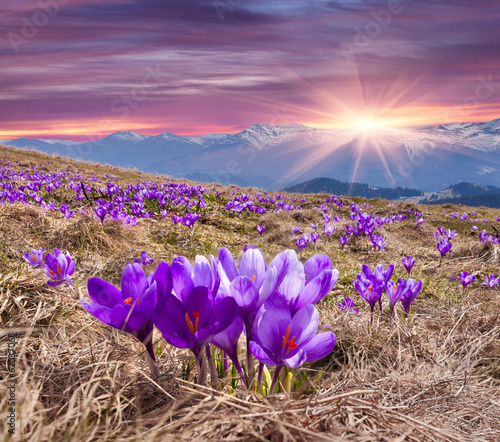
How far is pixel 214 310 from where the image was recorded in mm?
1146

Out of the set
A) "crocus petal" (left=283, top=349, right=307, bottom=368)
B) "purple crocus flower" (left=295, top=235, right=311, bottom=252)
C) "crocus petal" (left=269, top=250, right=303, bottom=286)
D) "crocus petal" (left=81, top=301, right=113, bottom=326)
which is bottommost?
"crocus petal" (left=81, top=301, right=113, bottom=326)

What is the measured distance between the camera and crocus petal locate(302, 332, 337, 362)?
116 centimetres

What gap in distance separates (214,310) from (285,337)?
248 mm

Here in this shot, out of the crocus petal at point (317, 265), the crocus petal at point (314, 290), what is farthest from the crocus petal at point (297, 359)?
the crocus petal at point (317, 265)

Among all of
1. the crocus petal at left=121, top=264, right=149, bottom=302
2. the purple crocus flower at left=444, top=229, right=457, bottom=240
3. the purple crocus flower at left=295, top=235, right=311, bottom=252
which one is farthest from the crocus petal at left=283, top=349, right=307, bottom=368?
the purple crocus flower at left=444, top=229, right=457, bottom=240

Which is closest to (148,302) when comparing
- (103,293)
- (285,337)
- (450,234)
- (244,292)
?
(103,293)

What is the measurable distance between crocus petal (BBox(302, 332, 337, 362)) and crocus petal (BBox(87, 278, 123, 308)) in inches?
25.8

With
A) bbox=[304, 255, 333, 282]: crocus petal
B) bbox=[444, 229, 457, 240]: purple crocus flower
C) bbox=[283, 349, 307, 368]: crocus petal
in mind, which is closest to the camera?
bbox=[283, 349, 307, 368]: crocus petal

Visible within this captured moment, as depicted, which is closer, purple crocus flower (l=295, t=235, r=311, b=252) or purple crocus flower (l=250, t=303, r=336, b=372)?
purple crocus flower (l=250, t=303, r=336, b=372)

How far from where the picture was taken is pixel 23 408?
109cm

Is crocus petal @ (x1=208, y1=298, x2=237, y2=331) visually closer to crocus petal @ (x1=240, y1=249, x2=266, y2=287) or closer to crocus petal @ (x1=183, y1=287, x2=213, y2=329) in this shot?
crocus petal @ (x1=183, y1=287, x2=213, y2=329)

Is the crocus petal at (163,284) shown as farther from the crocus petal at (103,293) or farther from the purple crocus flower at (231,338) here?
the purple crocus flower at (231,338)

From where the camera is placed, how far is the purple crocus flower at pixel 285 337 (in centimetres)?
115

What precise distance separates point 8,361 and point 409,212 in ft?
56.3
